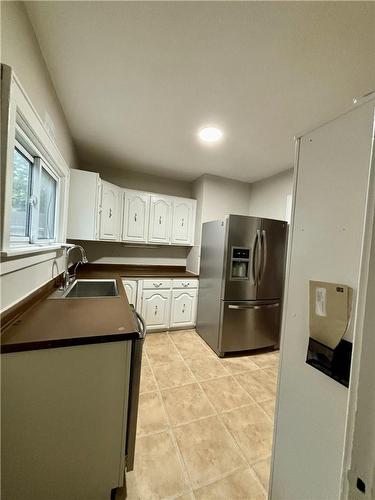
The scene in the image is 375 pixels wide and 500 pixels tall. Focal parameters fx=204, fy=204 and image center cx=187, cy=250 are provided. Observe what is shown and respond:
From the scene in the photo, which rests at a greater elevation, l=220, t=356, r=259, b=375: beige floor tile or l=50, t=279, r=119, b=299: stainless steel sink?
l=50, t=279, r=119, b=299: stainless steel sink

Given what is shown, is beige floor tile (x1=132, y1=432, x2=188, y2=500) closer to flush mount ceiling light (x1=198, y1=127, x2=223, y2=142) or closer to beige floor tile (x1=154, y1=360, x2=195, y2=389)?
beige floor tile (x1=154, y1=360, x2=195, y2=389)

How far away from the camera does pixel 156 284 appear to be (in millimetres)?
2846

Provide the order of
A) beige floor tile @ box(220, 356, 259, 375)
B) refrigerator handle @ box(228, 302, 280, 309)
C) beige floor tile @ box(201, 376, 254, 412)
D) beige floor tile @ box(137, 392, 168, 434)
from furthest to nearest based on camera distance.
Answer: refrigerator handle @ box(228, 302, 280, 309)
beige floor tile @ box(220, 356, 259, 375)
beige floor tile @ box(201, 376, 254, 412)
beige floor tile @ box(137, 392, 168, 434)

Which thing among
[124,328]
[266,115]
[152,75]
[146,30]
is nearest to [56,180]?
[152,75]

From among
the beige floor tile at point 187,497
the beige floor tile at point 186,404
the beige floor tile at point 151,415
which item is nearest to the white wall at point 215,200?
the beige floor tile at point 186,404

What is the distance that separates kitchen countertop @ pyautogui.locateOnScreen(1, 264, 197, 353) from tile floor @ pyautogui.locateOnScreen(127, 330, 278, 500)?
858 millimetres

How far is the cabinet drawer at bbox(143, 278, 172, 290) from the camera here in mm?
2801

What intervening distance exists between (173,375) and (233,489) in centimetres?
100

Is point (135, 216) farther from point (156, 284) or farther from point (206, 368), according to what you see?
point (206, 368)

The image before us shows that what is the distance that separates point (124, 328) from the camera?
0.99m

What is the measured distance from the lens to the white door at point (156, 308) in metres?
2.80

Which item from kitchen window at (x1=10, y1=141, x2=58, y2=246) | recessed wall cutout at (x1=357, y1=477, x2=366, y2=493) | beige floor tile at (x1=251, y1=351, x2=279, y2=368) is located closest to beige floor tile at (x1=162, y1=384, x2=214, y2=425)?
beige floor tile at (x1=251, y1=351, x2=279, y2=368)

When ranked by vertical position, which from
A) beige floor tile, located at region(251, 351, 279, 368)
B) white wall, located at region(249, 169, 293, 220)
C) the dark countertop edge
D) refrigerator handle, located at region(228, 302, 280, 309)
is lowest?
beige floor tile, located at region(251, 351, 279, 368)

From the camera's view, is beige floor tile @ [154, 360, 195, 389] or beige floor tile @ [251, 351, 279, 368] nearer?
beige floor tile @ [154, 360, 195, 389]
